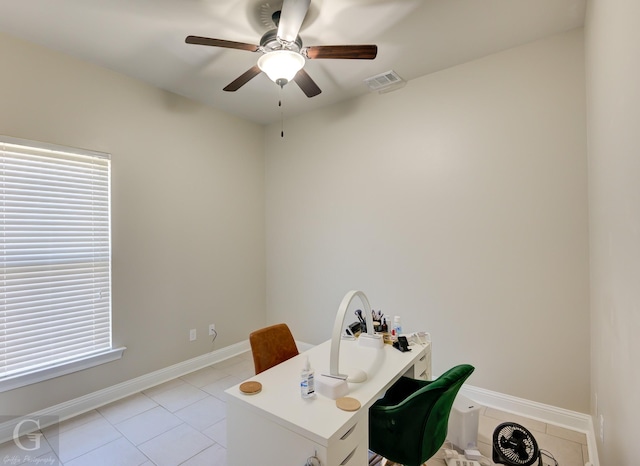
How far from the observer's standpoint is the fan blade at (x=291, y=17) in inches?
69.7

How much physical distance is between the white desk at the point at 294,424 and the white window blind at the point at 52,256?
190 cm

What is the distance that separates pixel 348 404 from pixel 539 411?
1.97 m

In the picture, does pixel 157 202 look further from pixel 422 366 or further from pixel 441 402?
pixel 441 402

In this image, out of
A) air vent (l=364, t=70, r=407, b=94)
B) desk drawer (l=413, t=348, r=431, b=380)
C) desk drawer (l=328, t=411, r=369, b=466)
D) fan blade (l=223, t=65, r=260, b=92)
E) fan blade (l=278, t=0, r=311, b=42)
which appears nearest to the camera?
desk drawer (l=328, t=411, r=369, b=466)

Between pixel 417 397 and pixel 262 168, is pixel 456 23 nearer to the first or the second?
pixel 417 397

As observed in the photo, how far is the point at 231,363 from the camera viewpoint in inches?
139

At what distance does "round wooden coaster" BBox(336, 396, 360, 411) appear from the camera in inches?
52.5

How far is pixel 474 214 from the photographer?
8.71 feet

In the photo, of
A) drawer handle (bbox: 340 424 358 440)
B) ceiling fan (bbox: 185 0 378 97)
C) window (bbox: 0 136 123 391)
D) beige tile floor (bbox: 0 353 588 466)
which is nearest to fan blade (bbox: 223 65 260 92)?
ceiling fan (bbox: 185 0 378 97)

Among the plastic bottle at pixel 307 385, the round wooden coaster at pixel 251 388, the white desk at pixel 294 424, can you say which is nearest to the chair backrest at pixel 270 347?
the white desk at pixel 294 424

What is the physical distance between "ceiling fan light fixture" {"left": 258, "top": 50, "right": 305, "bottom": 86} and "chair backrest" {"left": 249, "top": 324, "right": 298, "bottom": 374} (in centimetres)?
164

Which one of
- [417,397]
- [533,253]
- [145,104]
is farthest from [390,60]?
[417,397]

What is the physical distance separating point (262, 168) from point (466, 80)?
8.37ft

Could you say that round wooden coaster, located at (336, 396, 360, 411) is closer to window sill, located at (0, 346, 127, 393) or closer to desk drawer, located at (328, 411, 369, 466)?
desk drawer, located at (328, 411, 369, 466)
